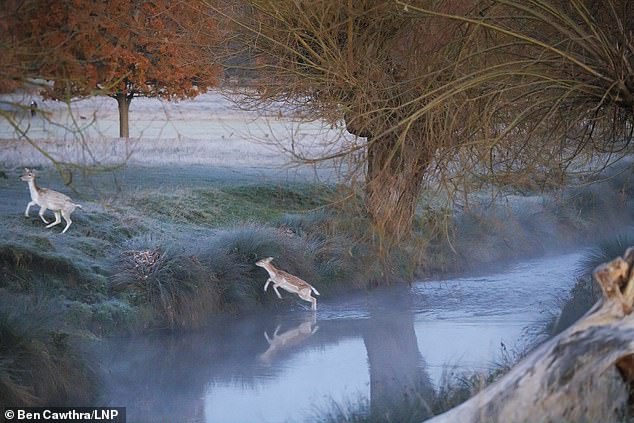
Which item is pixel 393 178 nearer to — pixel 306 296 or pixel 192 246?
pixel 306 296

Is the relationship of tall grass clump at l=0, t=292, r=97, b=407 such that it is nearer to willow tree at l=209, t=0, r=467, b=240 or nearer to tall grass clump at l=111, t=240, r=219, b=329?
tall grass clump at l=111, t=240, r=219, b=329

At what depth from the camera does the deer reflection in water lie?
1180 centimetres

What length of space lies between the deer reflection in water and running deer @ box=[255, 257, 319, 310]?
0.37 metres

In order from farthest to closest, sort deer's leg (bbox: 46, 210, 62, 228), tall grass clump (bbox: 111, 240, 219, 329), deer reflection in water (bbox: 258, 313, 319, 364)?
1. deer's leg (bbox: 46, 210, 62, 228)
2. tall grass clump (bbox: 111, 240, 219, 329)
3. deer reflection in water (bbox: 258, 313, 319, 364)

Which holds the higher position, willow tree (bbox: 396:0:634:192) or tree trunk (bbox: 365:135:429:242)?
willow tree (bbox: 396:0:634:192)

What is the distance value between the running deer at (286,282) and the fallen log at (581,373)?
7.13 metres

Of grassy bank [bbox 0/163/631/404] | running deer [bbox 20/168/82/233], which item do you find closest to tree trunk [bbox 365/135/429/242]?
grassy bank [bbox 0/163/631/404]

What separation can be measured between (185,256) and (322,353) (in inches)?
91.5

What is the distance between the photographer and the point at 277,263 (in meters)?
14.2

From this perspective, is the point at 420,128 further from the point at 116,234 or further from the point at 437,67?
the point at 116,234

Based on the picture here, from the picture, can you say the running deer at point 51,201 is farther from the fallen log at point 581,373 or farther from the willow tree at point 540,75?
the fallen log at point 581,373

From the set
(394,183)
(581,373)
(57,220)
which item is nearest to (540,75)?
(394,183)

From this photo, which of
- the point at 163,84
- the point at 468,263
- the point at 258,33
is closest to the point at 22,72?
the point at 258,33

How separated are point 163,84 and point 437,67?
517 inches
